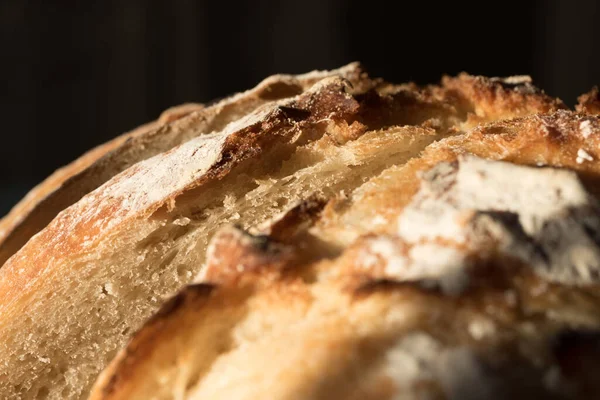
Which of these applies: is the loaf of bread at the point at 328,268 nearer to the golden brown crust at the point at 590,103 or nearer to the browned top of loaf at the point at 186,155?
the browned top of loaf at the point at 186,155

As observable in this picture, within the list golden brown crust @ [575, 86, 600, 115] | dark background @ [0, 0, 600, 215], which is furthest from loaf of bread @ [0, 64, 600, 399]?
dark background @ [0, 0, 600, 215]

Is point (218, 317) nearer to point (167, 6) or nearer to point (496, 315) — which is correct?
point (496, 315)

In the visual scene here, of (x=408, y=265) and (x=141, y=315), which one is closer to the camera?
(x=408, y=265)

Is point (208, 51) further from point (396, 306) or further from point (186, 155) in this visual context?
point (396, 306)

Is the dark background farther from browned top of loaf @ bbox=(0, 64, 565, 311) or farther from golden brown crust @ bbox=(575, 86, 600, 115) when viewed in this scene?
golden brown crust @ bbox=(575, 86, 600, 115)

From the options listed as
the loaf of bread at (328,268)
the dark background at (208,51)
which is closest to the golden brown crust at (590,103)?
the loaf of bread at (328,268)

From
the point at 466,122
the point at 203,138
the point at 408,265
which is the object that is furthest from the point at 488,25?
the point at 408,265
